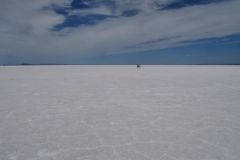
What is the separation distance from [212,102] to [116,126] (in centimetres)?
266

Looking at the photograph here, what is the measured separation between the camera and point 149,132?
2.46 m

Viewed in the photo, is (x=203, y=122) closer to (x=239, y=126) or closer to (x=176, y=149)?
(x=239, y=126)

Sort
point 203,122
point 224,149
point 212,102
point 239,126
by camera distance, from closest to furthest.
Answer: point 224,149
point 239,126
point 203,122
point 212,102

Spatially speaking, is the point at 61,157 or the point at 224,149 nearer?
the point at 61,157

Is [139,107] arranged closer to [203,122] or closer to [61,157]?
[203,122]

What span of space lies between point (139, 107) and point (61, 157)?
2.20 metres

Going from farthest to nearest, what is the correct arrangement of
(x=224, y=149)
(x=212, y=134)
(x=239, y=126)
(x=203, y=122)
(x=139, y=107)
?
1. (x=139, y=107)
2. (x=203, y=122)
3. (x=239, y=126)
4. (x=212, y=134)
5. (x=224, y=149)

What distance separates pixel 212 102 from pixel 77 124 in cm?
313

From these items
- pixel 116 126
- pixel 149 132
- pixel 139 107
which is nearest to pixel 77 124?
pixel 116 126

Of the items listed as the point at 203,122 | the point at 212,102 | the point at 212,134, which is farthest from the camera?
the point at 212,102

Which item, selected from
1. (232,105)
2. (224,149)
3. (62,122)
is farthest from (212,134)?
(62,122)

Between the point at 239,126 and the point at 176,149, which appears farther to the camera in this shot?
the point at 239,126

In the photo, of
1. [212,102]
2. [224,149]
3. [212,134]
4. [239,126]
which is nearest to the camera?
[224,149]

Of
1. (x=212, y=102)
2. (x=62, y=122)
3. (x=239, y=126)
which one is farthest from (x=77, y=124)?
(x=212, y=102)
